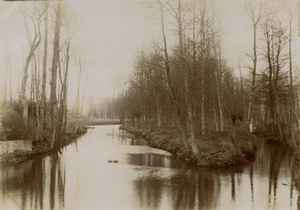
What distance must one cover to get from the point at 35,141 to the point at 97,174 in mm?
9323

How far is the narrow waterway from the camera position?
12980 mm

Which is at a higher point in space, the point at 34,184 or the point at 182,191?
the point at 34,184

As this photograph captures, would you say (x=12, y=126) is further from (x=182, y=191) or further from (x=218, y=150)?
(x=218, y=150)

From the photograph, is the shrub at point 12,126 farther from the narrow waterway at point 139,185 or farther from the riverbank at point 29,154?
the narrow waterway at point 139,185

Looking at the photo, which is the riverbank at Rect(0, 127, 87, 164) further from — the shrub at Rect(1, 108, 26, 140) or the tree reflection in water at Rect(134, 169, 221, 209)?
the tree reflection in water at Rect(134, 169, 221, 209)

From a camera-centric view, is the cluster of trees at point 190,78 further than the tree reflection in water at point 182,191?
Yes

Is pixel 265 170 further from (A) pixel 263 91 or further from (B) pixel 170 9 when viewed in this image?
(A) pixel 263 91

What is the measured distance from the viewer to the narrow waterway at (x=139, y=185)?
42.6ft

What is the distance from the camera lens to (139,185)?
52.3ft

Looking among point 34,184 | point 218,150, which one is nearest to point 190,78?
point 218,150

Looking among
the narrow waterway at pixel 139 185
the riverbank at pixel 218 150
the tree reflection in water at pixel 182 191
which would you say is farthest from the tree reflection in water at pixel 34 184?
the riverbank at pixel 218 150

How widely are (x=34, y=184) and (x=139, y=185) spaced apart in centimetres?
435

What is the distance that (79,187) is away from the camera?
15430mm

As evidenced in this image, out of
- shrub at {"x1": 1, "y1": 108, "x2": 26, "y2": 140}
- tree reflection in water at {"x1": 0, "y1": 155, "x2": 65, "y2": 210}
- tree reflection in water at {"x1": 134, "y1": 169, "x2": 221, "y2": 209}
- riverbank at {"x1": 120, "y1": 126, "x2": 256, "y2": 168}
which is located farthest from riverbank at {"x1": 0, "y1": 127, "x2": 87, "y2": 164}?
riverbank at {"x1": 120, "y1": 126, "x2": 256, "y2": 168}
